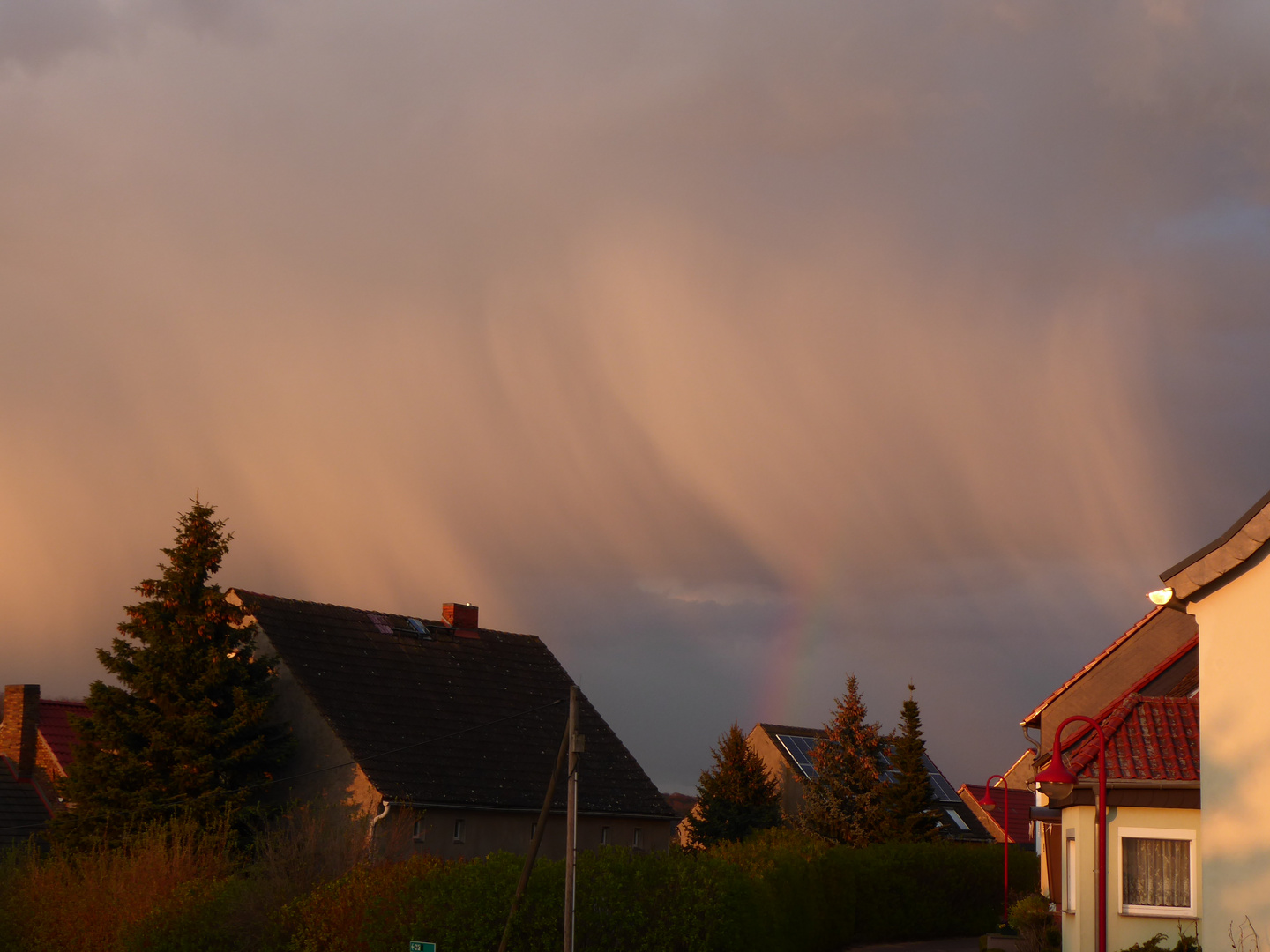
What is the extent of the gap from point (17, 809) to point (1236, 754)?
3639 centimetres

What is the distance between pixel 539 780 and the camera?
131 feet

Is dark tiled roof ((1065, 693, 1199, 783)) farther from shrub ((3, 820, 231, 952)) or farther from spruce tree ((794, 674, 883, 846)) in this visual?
spruce tree ((794, 674, 883, 846))

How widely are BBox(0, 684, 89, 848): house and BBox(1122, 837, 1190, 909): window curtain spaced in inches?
1295

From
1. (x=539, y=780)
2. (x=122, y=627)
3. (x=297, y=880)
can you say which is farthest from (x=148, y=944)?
(x=539, y=780)

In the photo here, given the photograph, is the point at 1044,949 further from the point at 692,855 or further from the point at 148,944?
the point at 148,944

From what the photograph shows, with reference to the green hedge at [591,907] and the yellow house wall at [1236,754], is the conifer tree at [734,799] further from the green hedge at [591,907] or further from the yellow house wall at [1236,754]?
the yellow house wall at [1236,754]

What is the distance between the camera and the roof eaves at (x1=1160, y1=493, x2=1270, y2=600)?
51.9 feet

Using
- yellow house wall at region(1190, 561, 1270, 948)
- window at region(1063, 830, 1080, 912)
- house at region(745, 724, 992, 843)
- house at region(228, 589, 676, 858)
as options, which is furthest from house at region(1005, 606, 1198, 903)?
house at region(745, 724, 992, 843)

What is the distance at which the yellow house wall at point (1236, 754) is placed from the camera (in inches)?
622

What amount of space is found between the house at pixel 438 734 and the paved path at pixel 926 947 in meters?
8.44

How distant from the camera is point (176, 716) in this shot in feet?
104

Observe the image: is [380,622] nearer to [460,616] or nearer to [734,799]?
[460,616]

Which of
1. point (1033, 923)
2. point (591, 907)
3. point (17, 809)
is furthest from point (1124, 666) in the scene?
point (17, 809)

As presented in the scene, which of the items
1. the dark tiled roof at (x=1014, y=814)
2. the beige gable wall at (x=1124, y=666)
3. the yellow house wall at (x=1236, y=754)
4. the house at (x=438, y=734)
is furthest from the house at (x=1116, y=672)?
the dark tiled roof at (x=1014, y=814)
